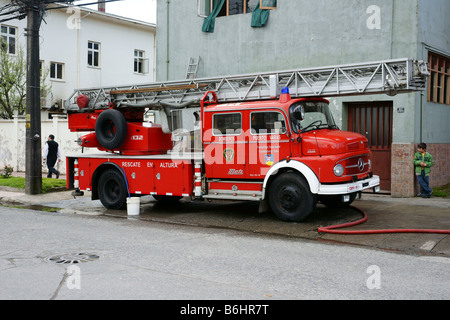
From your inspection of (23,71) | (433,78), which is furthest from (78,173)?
(23,71)

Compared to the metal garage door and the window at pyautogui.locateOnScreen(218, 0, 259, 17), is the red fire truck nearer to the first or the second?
the metal garage door

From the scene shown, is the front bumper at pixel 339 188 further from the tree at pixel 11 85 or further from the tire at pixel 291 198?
the tree at pixel 11 85

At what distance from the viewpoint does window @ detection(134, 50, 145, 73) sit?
3669cm

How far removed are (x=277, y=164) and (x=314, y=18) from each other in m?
7.30

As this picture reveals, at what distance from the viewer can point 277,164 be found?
10.5 meters

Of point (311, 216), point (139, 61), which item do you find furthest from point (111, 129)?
point (139, 61)

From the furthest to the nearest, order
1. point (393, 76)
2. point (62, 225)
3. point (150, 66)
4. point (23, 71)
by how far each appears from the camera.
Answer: point (150, 66), point (23, 71), point (62, 225), point (393, 76)

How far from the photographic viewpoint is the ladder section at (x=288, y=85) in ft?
31.9

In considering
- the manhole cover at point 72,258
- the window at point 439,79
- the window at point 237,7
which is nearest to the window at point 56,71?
the window at point 237,7

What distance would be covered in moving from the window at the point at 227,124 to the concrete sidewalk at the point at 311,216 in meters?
1.94

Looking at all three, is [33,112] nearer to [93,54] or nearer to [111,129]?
[111,129]

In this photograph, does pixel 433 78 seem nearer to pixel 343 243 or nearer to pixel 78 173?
pixel 343 243

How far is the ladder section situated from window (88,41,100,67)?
21.0 meters

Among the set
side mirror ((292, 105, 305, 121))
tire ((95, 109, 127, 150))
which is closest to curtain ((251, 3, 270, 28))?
tire ((95, 109, 127, 150))
